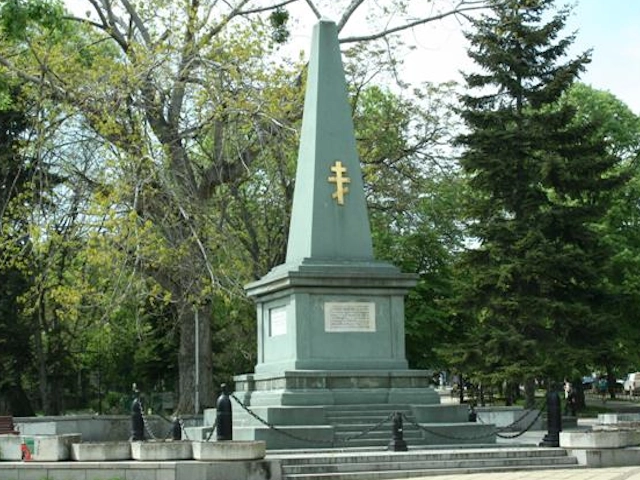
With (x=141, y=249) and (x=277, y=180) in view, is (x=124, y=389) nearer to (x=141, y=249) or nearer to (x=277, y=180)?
(x=277, y=180)

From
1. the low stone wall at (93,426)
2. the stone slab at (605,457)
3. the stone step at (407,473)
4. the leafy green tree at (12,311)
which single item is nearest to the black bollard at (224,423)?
the stone step at (407,473)

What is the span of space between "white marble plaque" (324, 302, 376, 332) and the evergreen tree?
11169mm

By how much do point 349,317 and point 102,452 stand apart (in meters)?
5.77

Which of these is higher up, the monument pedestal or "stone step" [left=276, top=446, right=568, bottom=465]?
the monument pedestal

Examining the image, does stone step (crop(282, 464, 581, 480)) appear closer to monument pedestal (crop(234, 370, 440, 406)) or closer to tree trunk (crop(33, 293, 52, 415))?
monument pedestal (crop(234, 370, 440, 406))

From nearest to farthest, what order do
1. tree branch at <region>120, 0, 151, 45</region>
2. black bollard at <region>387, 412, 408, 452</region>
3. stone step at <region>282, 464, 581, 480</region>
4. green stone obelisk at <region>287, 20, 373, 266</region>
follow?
stone step at <region>282, 464, 581, 480</region> → black bollard at <region>387, 412, 408, 452</region> → green stone obelisk at <region>287, 20, 373, 266</region> → tree branch at <region>120, 0, 151, 45</region>

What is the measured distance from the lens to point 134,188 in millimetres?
26781

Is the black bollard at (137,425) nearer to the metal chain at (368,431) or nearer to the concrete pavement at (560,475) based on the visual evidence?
the metal chain at (368,431)

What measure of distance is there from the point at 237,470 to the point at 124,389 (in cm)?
4219

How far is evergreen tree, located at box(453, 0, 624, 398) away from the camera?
31.3 m

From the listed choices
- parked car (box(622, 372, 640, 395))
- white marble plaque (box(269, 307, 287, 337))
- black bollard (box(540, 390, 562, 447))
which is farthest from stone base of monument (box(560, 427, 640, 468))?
parked car (box(622, 372, 640, 395))

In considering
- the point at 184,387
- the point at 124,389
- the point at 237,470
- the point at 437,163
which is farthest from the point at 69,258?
the point at 124,389

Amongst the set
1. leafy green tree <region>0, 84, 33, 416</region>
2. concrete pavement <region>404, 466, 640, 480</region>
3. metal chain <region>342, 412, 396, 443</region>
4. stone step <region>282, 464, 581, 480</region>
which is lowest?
concrete pavement <region>404, 466, 640, 480</region>

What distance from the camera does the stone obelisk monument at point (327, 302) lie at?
19.4 meters
